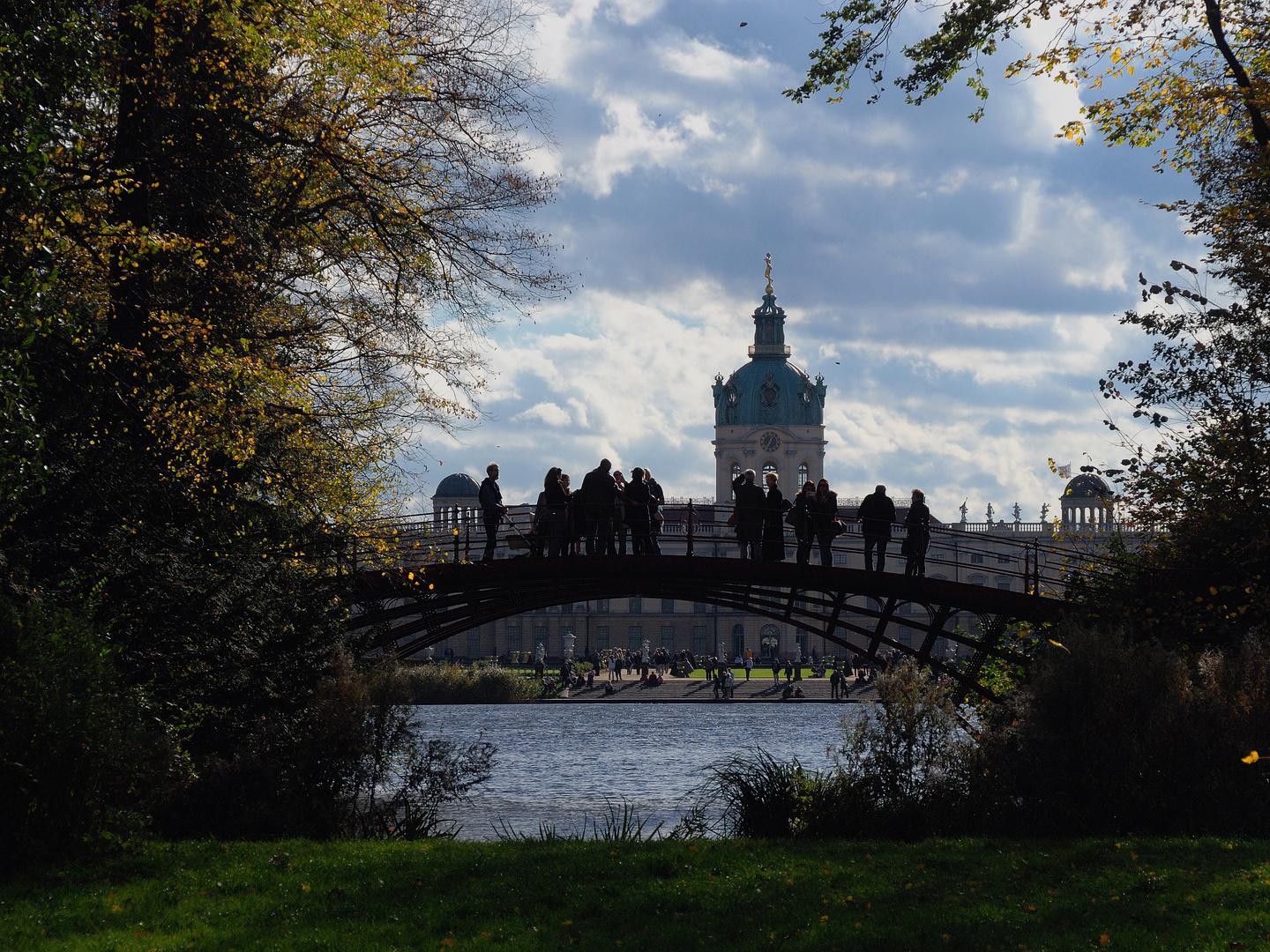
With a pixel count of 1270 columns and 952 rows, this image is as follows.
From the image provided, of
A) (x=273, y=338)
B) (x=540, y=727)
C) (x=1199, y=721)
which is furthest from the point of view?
(x=540, y=727)

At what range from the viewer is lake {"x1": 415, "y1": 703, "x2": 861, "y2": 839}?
2281 centimetres

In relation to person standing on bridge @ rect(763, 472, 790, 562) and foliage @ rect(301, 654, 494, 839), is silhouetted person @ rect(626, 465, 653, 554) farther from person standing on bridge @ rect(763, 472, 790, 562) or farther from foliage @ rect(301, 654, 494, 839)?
foliage @ rect(301, 654, 494, 839)

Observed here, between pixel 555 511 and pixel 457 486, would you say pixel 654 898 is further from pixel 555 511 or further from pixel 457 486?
pixel 457 486

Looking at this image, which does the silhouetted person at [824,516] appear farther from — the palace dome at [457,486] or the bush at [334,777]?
the palace dome at [457,486]

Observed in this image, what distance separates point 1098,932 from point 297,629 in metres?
10.6

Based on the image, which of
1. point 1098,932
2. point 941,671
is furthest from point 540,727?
point 1098,932

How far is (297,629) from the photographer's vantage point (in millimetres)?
16484

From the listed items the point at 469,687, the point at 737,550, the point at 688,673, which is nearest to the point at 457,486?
the point at 737,550

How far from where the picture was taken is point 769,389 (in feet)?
420

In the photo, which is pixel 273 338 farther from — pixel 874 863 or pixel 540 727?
pixel 540 727

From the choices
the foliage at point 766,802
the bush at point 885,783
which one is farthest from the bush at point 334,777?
the bush at point 885,783

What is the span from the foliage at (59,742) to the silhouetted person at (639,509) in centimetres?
921

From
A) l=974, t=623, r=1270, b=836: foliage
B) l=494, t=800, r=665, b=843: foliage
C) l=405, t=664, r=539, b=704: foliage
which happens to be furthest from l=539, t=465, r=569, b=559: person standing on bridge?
l=405, t=664, r=539, b=704: foliage

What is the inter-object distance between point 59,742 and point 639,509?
10.3 m
